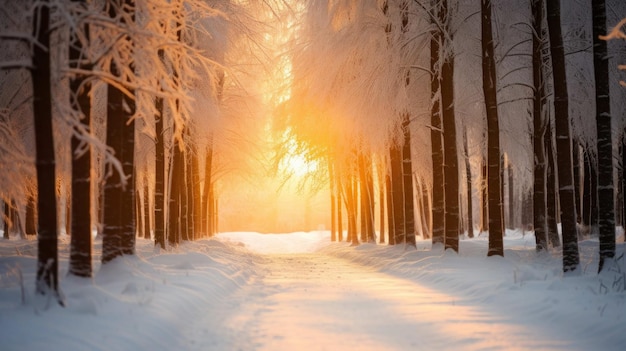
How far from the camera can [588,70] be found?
54.3 ft

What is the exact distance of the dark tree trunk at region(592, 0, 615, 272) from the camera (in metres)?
8.76

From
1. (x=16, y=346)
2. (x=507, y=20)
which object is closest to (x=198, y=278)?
(x=16, y=346)

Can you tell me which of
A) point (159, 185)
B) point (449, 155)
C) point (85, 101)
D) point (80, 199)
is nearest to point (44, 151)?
point (80, 199)

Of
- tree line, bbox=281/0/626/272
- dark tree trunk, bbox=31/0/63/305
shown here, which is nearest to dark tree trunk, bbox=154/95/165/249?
tree line, bbox=281/0/626/272

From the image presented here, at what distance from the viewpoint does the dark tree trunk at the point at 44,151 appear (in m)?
5.31

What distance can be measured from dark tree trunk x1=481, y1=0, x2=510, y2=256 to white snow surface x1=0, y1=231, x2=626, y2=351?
1.88m

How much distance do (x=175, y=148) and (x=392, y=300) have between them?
1013cm

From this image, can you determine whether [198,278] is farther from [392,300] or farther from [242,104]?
[242,104]

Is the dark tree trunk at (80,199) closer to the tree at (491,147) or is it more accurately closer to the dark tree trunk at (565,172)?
the dark tree trunk at (565,172)

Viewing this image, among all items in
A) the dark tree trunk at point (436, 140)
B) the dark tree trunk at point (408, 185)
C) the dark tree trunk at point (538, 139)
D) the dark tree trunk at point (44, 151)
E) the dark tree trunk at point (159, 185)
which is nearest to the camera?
the dark tree trunk at point (44, 151)

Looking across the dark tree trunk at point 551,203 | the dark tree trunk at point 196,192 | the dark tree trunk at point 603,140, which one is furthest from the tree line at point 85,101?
the dark tree trunk at point 551,203

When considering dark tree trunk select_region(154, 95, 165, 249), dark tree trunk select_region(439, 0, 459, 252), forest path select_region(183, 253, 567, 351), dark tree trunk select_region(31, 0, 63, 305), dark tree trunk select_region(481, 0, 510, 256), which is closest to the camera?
dark tree trunk select_region(31, 0, 63, 305)

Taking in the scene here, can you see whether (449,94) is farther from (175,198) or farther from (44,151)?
(44,151)

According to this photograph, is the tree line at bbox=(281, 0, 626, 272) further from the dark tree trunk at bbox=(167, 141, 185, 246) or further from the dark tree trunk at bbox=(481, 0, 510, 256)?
the dark tree trunk at bbox=(167, 141, 185, 246)
